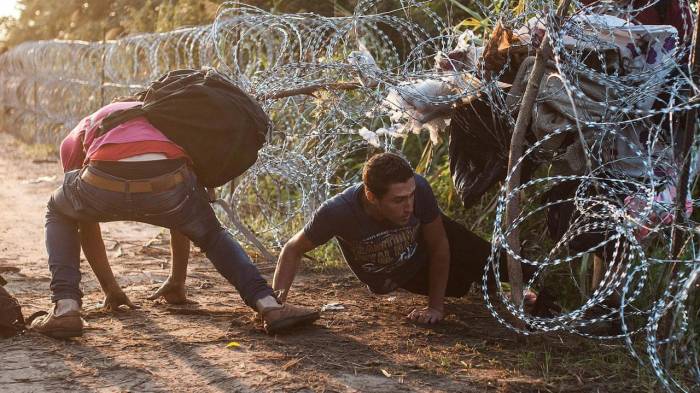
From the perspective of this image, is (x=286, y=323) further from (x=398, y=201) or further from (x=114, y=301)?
(x=114, y=301)

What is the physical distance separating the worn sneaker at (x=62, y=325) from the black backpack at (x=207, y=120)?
83cm

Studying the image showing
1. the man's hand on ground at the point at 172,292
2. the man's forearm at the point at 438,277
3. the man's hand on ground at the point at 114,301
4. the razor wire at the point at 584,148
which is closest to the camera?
the razor wire at the point at 584,148

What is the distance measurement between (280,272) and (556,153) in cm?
142

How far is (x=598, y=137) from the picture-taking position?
424cm

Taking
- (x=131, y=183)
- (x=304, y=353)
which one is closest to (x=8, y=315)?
(x=131, y=183)

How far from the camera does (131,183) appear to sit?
13.8ft

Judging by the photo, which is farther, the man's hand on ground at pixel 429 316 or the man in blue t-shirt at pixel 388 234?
the man's hand on ground at pixel 429 316

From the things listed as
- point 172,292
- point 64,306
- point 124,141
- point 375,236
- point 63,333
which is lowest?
point 172,292

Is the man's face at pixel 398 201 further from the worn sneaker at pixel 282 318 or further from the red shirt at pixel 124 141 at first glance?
the red shirt at pixel 124 141

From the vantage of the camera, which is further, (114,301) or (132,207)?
(114,301)

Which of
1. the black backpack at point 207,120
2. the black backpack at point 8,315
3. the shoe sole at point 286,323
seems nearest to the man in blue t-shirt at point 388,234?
the shoe sole at point 286,323

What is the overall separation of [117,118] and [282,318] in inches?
45.8

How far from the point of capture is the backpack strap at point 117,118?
4.31m

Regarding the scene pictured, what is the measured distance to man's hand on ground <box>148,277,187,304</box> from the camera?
516 centimetres
